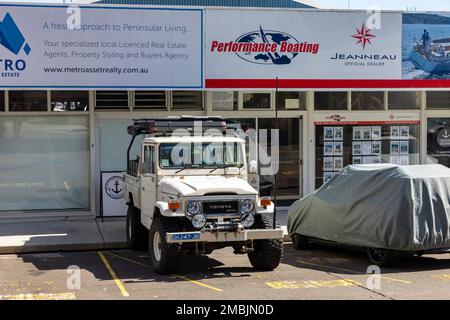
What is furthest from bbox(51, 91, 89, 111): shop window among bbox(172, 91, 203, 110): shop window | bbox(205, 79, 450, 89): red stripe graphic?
bbox(205, 79, 450, 89): red stripe graphic

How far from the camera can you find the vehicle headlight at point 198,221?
9.48 meters

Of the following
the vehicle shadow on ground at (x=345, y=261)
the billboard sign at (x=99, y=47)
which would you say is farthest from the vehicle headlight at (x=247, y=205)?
the billboard sign at (x=99, y=47)

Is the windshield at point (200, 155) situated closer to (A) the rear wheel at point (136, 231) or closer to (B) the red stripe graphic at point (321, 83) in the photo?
(A) the rear wheel at point (136, 231)

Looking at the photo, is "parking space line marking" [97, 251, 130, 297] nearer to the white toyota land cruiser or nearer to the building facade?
the white toyota land cruiser

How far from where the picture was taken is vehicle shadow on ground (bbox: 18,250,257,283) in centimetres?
961

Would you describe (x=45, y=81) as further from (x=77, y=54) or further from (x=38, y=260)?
(x=38, y=260)

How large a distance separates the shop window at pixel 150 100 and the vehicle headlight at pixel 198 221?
623 centimetres

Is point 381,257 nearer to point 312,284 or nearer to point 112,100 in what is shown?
point 312,284

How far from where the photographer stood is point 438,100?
54.9ft

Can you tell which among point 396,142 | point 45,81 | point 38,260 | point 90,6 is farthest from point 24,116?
point 396,142

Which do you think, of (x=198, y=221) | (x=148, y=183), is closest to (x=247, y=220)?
(x=198, y=221)

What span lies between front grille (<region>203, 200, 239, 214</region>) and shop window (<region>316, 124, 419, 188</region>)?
690cm

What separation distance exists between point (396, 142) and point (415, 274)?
7418 mm

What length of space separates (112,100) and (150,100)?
845mm
